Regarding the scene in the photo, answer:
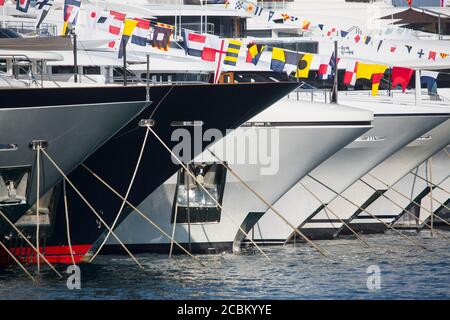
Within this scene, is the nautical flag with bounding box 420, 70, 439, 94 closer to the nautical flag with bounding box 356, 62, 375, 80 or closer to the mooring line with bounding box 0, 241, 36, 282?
the nautical flag with bounding box 356, 62, 375, 80

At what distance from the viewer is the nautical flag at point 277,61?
32625 mm

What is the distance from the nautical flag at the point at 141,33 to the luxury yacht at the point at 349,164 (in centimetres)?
621

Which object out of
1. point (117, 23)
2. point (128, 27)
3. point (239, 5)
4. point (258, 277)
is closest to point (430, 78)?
point (128, 27)

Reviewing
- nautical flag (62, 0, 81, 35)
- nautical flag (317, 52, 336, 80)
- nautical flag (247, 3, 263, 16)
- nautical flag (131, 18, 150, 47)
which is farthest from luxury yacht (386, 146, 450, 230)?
nautical flag (247, 3, 263, 16)

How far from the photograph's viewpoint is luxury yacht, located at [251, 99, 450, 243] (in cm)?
2861

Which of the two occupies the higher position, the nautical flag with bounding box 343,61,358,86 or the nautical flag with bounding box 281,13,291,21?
the nautical flag with bounding box 281,13,291,21

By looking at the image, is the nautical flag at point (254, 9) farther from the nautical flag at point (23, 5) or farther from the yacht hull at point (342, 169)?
the yacht hull at point (342, 169)

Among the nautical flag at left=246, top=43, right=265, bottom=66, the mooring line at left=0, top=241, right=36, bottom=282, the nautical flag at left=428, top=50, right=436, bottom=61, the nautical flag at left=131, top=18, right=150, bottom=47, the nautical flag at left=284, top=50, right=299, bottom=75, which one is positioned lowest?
the mooring line at left=0, top=241, right=36, bottom=282

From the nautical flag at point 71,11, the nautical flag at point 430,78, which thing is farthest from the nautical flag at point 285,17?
the nautical flag at point 71,11

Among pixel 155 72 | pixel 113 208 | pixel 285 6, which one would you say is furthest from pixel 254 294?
pixel 285 6

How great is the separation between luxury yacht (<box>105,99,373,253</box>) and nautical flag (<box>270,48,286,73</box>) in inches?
223

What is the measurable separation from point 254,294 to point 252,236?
246 inches

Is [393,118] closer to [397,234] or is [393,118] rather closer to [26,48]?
[397,234]

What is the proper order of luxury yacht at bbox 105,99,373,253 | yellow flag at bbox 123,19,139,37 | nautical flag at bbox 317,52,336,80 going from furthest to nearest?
nautical flag at bbox 317,52,336,80, yellow flag at bbox 123,19,139,37, luxury yacht at bbox 105,99,373,253
